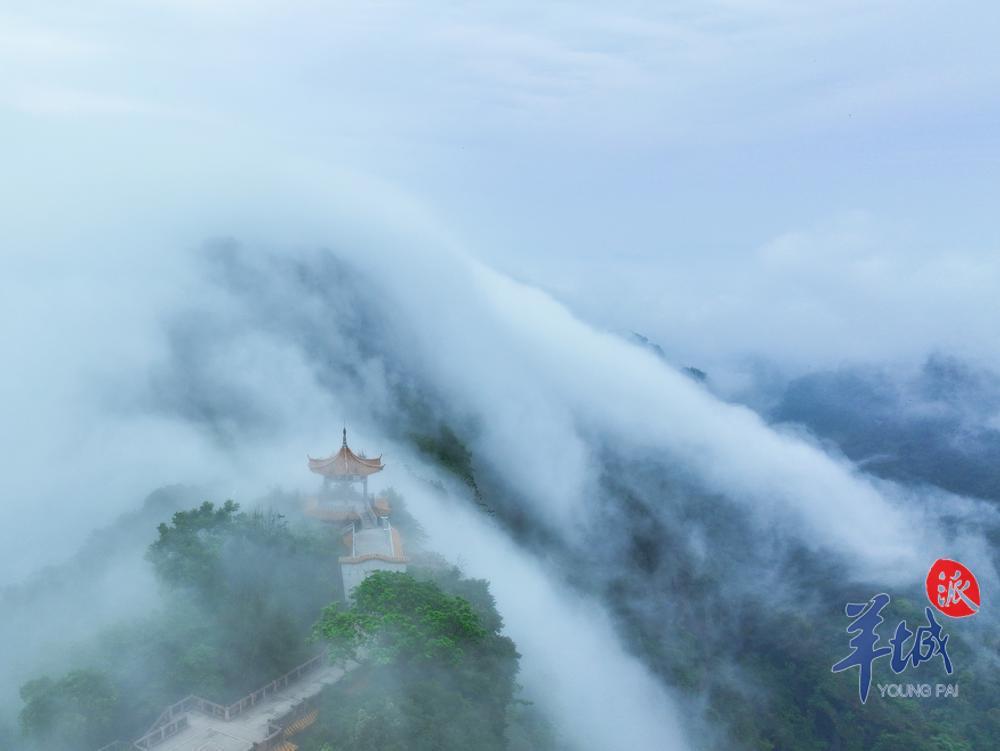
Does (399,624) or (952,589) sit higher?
(399,624)

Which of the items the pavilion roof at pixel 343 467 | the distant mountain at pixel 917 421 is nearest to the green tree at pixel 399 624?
the pavilion roof at pixel 343 467

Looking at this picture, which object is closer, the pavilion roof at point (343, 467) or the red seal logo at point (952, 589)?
the pavilion roof at point (343, 467)

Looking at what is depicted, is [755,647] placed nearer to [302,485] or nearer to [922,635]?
[922,635]

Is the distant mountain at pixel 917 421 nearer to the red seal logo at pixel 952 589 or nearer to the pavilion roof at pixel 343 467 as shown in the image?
the red seal logo at pixel 952 589

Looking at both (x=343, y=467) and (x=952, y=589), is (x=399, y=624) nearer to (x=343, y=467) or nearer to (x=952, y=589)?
(x=343, y=467)

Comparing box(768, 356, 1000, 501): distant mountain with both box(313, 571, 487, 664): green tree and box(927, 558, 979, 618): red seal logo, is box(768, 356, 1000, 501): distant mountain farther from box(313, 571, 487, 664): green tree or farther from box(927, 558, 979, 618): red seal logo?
box(313, 571, 487, 664): green tree

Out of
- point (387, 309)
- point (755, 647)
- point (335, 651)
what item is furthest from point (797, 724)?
point (387, 309)

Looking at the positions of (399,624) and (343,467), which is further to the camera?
(343,467)

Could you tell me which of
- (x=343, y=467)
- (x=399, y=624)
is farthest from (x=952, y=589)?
(x=399, y=624)

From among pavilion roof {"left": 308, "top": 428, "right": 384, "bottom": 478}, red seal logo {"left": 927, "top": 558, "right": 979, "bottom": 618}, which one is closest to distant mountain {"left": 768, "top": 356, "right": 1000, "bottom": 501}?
red seal logo {"left": 927, "top": 558, "right": 979, "bottom": 618}
